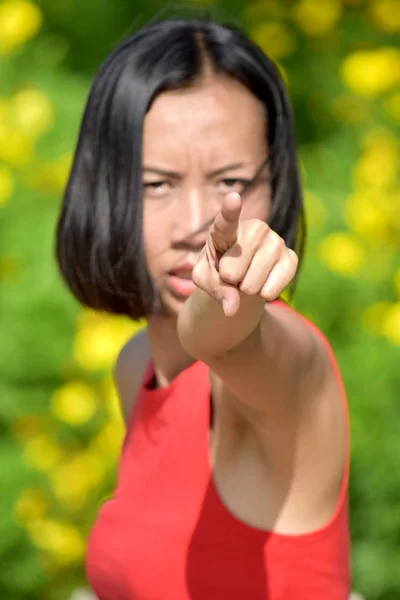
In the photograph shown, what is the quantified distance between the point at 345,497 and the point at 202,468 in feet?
0.60

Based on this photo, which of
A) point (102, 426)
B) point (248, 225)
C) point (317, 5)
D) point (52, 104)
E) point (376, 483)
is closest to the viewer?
point (248, 225)

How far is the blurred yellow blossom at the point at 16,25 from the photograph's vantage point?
3.04 metres

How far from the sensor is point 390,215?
8.04 ft

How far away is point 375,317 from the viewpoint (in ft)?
7.36

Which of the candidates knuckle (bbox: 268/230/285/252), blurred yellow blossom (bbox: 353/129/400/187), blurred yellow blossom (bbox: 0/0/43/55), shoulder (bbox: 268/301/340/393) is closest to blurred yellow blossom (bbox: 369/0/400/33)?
blurred yellow blossom (bbox: 353/129/400/187)

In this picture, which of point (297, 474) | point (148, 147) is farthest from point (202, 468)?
point (148, 147)

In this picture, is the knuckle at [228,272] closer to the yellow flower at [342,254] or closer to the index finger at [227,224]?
the index finger at [227,224]

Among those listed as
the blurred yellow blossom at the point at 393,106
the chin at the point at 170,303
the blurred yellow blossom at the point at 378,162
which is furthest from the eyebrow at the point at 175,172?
the blurred yellow blossom at the point at 393,106

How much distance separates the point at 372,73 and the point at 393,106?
0.10 meters

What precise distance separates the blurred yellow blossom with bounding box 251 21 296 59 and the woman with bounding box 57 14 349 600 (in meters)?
1.65

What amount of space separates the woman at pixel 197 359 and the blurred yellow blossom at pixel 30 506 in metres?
0.67

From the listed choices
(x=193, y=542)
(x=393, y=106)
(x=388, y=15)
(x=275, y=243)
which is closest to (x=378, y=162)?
(x=393, y=106)

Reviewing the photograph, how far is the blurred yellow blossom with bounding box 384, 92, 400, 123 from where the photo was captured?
279cm

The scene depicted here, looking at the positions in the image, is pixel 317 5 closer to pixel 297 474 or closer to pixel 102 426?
pixel 102 426
